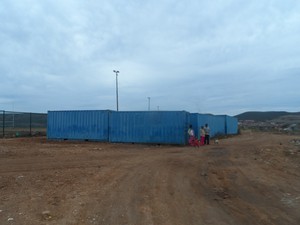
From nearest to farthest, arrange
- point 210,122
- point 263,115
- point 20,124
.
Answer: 1. point 210,122
2. point 20,124
3. point 263,115

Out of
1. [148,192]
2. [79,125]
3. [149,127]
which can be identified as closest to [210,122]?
[149,127]

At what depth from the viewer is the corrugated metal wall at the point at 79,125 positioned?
27625 millimetres

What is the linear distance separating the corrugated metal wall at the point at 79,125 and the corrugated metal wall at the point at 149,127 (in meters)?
0.76

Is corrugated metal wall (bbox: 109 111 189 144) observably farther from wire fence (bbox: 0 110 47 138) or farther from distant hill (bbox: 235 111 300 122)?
distant hill (bbox: 235 111 300 122)


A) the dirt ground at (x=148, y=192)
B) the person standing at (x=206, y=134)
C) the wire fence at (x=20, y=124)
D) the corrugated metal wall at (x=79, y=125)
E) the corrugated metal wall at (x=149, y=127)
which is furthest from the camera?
the wire fence at (x=20, y=124)

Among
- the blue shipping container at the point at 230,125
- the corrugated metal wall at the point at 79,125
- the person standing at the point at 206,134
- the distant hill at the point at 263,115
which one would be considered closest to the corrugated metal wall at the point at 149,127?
the corrugated metal wall at the point at 79,125

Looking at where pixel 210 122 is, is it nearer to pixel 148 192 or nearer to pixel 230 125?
pixel 230 125

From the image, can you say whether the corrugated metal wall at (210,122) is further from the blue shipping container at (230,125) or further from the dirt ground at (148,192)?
the dirt ground at (148,192)

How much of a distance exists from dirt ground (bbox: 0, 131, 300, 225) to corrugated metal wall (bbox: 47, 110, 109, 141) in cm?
1258

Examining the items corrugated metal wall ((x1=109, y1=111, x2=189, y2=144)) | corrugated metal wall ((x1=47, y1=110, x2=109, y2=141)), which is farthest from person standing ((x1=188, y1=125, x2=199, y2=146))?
corrugated metal wall ((x1=47, y1=110, x2=109, y2=141))

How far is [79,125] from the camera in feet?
93.7

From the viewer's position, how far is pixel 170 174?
11969 mm

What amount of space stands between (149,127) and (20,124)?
2130 centimetres

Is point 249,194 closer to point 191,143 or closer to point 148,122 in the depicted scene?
point 191,143
